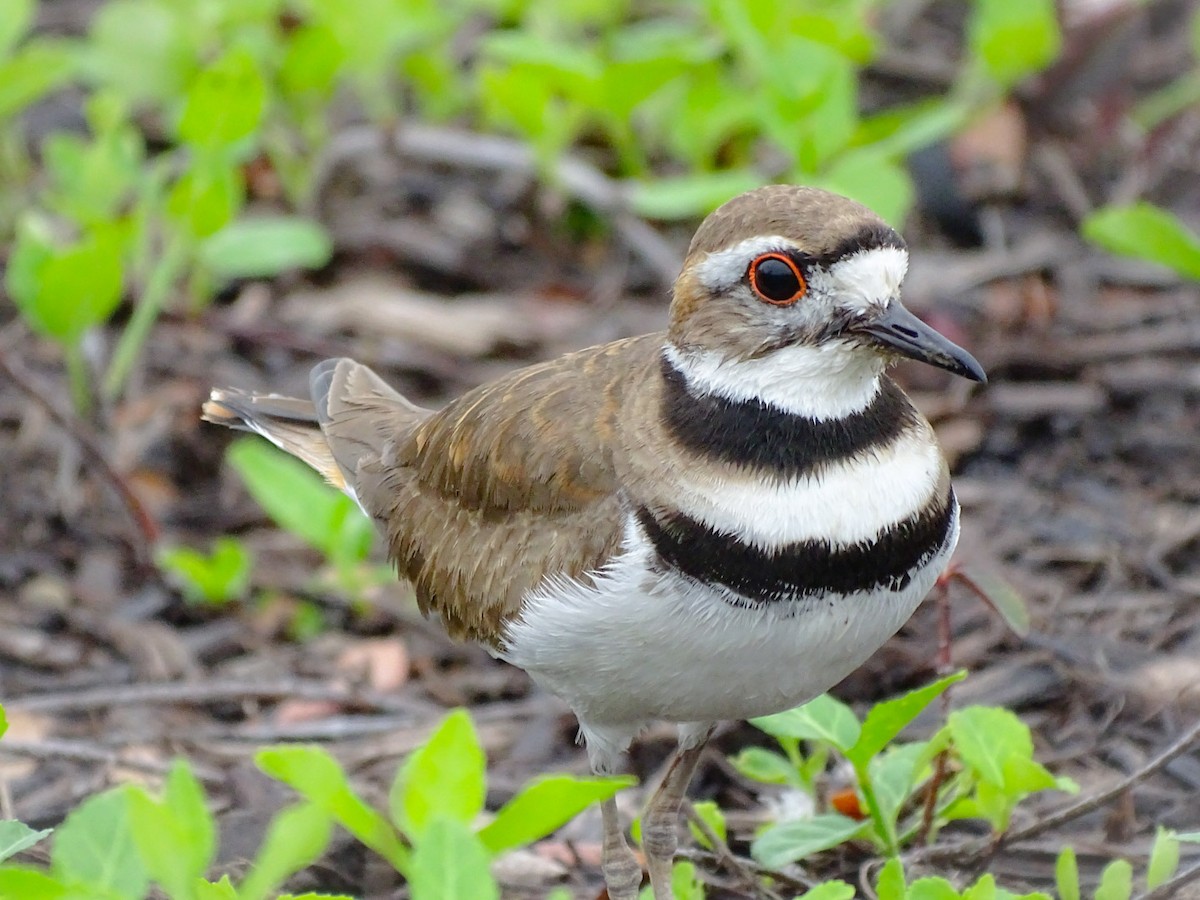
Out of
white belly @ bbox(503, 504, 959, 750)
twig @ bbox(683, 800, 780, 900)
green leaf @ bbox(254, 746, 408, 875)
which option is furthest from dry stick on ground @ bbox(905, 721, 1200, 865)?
green leaf @ bbox(254, 746, 408, 875)

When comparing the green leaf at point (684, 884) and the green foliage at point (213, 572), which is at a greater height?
the green leaf at point (684, 884)

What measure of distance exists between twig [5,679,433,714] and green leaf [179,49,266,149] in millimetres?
1771

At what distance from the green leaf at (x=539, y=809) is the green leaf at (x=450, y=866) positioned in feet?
0.49

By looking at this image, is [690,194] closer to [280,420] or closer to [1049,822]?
[280,420]

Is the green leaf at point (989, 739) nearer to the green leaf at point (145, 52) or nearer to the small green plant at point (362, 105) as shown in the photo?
the small green plant at point (362, 105)

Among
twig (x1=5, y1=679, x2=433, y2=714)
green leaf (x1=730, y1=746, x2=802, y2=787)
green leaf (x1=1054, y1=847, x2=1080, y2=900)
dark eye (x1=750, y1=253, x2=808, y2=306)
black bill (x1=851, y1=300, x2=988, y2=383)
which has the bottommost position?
twig (x1=5, y1=679, x2=433, y2=714)

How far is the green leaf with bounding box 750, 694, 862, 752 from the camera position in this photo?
12.3ft

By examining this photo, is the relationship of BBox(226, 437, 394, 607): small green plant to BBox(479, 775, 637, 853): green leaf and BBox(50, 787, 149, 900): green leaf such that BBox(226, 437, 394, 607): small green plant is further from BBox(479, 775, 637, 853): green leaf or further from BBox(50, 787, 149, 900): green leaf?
BBox(479, 775, 637, 853): green leaf

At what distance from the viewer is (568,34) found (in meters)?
7.40

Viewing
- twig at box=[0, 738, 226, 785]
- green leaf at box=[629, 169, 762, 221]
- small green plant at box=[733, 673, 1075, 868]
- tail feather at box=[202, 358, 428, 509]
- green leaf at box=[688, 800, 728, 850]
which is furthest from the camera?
green leaf at box=[629, 169, 762, 221]

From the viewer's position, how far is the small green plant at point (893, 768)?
11.7ft

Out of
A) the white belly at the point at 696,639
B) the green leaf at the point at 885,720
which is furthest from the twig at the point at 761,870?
the white belly at the point at 696,639

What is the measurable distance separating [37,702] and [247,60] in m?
2.09

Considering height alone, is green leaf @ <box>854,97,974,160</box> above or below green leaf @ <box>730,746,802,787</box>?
above
